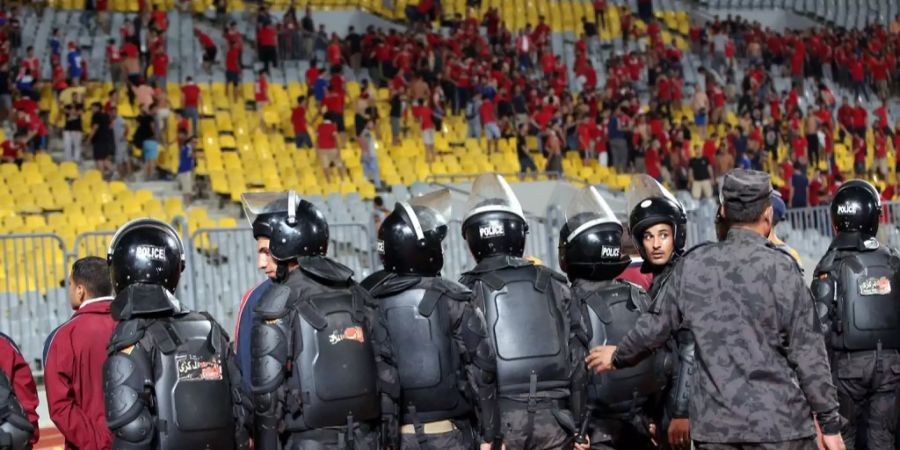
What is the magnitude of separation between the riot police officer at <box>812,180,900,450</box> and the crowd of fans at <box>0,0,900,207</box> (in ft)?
45.5

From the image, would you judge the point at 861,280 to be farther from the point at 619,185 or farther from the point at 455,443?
the point at 619,185

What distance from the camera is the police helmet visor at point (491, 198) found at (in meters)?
7.06

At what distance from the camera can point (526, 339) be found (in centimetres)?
671

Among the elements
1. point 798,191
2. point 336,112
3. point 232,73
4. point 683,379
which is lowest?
point 798,191

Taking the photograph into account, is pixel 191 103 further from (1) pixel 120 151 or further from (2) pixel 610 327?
(2) pixel 610 327

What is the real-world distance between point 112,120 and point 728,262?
16406 millimetres

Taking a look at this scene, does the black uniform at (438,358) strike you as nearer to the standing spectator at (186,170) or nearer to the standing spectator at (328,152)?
the standing spectator at (186,170)

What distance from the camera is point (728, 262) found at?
554 cm

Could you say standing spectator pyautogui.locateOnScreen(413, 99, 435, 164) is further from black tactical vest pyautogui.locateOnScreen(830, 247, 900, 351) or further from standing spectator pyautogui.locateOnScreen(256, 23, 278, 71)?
black tactical vest pyautogui.locateOnScreen(830, 247, 900, 351)

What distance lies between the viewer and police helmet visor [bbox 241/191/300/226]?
20.6 ft

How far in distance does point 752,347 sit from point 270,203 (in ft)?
8.24

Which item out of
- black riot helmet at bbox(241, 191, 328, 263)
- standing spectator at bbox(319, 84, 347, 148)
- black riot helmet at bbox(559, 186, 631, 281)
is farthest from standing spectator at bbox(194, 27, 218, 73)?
black riot helmet at bbox(241, 191, 328, 263)

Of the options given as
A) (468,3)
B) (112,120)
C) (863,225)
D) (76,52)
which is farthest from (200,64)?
(863,225)

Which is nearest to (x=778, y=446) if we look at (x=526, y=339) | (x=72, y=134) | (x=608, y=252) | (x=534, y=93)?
(x=526, y=339)
